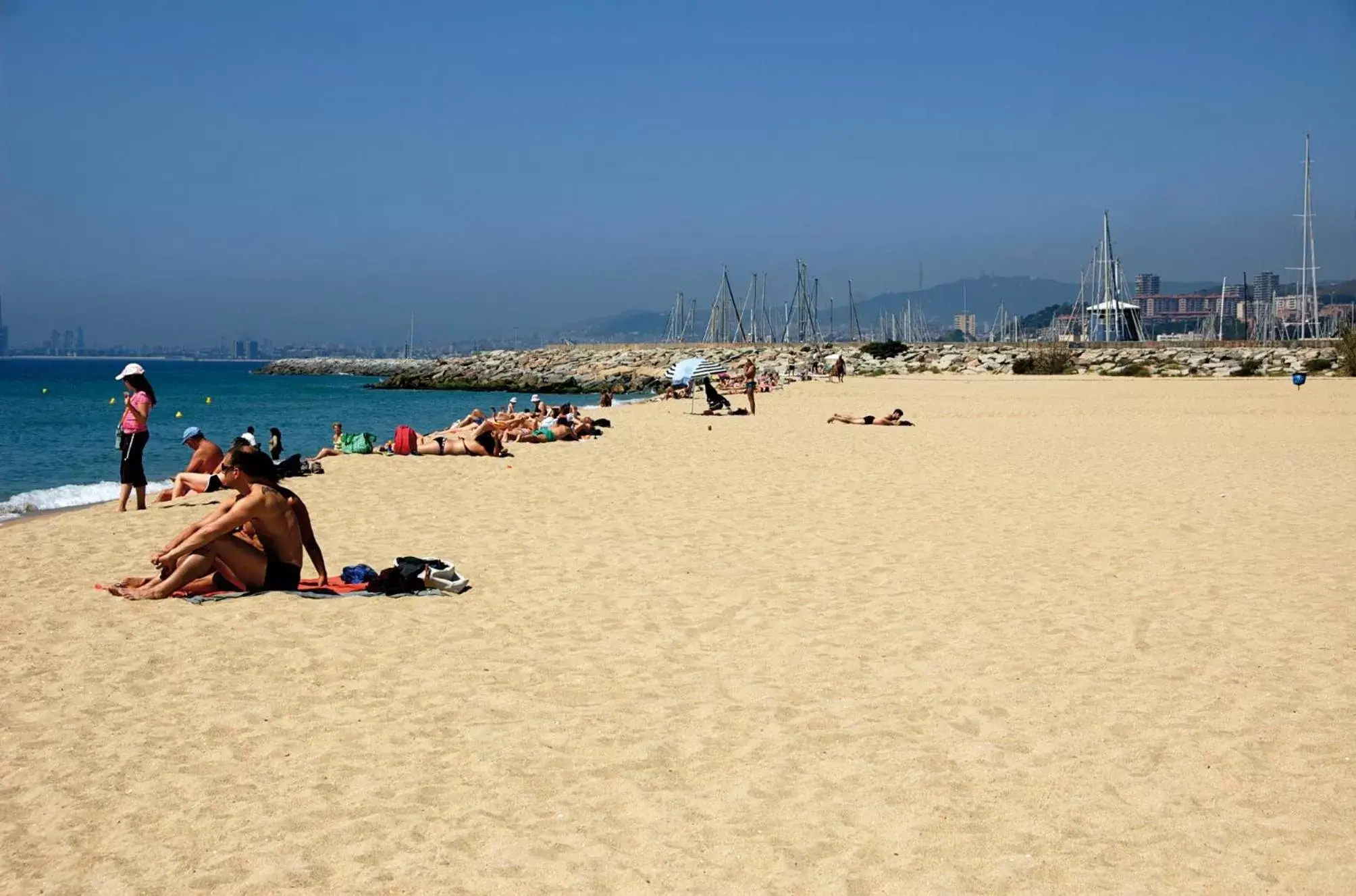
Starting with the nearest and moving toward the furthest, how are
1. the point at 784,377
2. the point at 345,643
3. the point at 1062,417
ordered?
the point at 345,643
the point at 1062,417
the point at 784,377

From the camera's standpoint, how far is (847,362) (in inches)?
2405

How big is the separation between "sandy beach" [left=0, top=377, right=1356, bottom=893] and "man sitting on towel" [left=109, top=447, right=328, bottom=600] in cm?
29

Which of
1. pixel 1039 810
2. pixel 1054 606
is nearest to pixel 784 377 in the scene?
pixel 1054 606

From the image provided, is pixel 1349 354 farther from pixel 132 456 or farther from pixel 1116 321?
pixel 132 456

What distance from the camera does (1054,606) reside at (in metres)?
6.89

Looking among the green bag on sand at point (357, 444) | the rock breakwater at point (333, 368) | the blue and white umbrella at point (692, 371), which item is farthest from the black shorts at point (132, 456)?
the rock breakwater at point (333, 368)

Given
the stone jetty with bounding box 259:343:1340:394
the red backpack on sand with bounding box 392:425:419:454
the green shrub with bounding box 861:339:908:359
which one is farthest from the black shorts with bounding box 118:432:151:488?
the green shrub with bounding box 861:339:908:359

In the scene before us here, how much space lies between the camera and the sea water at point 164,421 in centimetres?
1828

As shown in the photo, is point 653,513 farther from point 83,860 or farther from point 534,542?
point 83,860

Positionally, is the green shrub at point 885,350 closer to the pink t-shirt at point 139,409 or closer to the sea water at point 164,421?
the sea water at point 164,421

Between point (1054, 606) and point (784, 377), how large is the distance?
42158mm

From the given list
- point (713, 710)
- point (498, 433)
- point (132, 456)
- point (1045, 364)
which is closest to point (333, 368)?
point (1045, 364)

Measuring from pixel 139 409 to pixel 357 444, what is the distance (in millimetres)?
6451

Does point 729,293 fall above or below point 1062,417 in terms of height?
above
